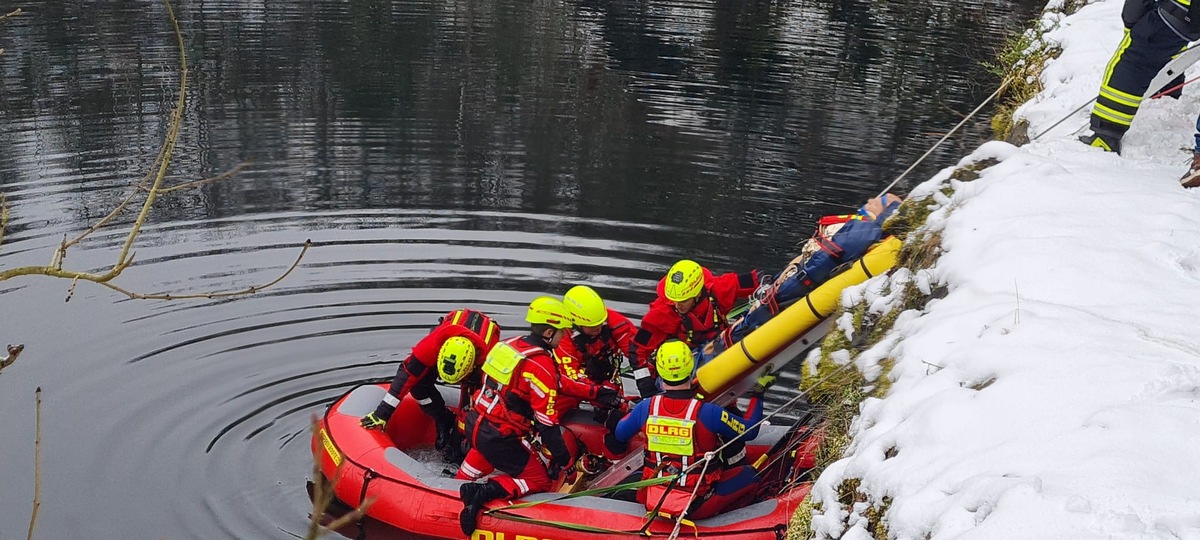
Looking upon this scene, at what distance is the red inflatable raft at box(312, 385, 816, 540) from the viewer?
646 cm

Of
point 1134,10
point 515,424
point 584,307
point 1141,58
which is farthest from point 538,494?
point 1134,10

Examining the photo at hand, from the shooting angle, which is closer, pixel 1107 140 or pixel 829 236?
pixel 1107 140

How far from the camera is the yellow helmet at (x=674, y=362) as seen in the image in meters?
6.58

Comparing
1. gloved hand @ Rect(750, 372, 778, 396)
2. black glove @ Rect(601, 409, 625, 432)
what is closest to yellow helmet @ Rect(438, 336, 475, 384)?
black glove @ Rect(601, 409, 625, 432)

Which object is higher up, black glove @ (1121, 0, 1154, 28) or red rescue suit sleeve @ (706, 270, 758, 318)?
black glove @ (1121, 0, 1154, 28)

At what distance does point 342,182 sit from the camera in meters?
14.9

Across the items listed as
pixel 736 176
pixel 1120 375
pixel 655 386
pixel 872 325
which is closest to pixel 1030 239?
pixel 872 325

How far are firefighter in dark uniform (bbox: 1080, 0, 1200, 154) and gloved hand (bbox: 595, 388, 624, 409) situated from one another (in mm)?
3804

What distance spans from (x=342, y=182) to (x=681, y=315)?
27.5 feet

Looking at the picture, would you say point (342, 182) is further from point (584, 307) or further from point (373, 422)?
point (584, 307)

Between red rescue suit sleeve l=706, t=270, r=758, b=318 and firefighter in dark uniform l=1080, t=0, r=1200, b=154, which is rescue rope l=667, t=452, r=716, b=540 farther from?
firefighter in dark uniform l=1080, t=0, r=1200, b=154

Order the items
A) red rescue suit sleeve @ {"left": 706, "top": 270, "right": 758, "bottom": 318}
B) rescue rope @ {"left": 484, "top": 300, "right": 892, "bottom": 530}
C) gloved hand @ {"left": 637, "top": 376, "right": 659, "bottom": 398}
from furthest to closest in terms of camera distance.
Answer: red rescue suit sleeve @ {"left": 706, "top": 270, "right": 758, "bottom": 318}
gloved hand @ {"left": 637, "top": 376, "right": 659, "bottom": 398}
rescue rope @ {"left": 484, "top": 300, "right": 892, "bottom": 530}

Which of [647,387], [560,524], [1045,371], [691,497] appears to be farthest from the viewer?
[647,387]

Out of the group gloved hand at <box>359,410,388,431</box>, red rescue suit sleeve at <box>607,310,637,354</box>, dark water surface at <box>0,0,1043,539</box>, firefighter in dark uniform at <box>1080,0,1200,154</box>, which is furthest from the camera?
dark water surface at <box>0,0,1043,539</box>
